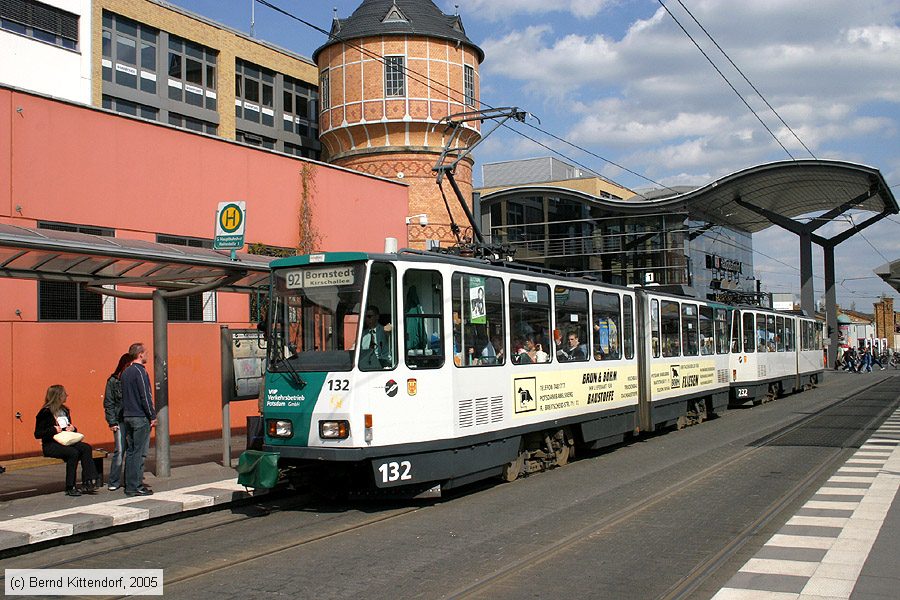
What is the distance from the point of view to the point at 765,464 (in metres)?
13.3

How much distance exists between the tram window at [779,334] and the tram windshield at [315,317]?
22674mm

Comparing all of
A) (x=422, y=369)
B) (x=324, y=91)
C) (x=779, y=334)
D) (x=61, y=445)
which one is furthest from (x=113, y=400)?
(x=324, y=91)

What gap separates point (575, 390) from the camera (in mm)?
13648

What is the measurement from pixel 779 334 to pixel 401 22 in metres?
18.5

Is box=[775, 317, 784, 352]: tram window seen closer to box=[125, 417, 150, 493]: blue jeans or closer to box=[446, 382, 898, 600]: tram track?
box=[446, 382, 898, 600]: tram track

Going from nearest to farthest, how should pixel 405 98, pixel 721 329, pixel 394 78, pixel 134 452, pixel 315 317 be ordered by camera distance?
1. pixel 315 317
2. pixel 134 452
3. pixel 721 329
4. pixel 405 98
5. pixel 394 78

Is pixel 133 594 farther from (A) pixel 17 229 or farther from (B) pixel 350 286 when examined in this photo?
(A) pixel 17 229

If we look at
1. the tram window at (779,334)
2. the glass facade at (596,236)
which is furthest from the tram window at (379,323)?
the glass facade at (596,236)

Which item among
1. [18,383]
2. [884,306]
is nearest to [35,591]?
[18,383]

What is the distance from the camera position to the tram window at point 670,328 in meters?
18.0

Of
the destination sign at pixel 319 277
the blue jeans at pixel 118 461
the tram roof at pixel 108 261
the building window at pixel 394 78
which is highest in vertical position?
the building window at pixel 394 78

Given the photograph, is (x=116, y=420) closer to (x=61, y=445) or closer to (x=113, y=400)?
(x=113, y=400)

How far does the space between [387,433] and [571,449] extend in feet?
17.3

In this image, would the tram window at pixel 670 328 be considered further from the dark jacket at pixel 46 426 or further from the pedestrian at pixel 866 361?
the pedestrian at pixel 866 361
